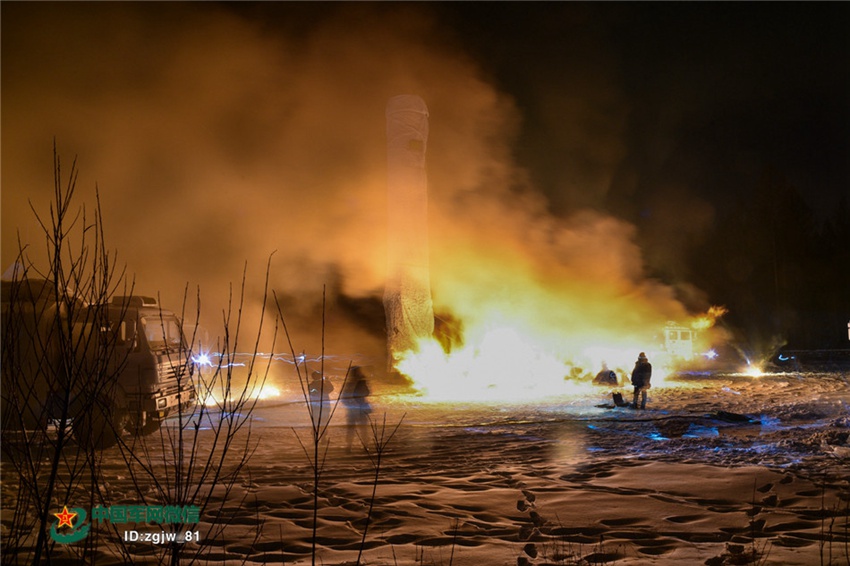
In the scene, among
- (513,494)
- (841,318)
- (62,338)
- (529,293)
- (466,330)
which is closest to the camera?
(62,338)

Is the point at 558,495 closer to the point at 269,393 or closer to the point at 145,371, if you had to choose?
the point at 145,371

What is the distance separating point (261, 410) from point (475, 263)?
47.5ft

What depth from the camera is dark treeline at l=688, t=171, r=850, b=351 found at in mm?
43375

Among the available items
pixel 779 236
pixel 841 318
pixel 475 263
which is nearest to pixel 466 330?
pixel 475 263

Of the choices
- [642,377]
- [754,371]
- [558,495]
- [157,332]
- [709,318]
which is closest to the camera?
[558,495]

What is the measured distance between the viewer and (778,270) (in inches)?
1804

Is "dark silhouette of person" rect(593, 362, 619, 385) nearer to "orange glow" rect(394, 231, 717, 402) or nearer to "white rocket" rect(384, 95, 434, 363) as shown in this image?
"orange glow" rect(394, 231, 717, 402)

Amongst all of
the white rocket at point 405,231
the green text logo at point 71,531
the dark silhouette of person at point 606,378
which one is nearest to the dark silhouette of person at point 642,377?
the dark silhouette of person at point 606,378

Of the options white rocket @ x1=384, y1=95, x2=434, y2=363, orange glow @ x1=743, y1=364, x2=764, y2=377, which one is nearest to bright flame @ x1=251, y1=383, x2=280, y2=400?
white rocket @ x1=384, y1=95, x2=434, y2=363

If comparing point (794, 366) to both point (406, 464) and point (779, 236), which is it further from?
point (406, 464)

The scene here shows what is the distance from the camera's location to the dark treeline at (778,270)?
43375 millimetres

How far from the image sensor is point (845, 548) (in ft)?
15.7

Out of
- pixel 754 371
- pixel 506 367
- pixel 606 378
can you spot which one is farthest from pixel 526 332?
pixel 754 371

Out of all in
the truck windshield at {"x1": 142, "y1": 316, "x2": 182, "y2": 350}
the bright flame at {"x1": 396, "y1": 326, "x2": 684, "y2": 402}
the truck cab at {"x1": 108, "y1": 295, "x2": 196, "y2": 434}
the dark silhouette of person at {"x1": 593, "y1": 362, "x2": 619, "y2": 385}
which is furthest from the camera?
the dark silhouette of person at {"x1": 593, "y1": 362, "x2": 619, "y2": 385}
